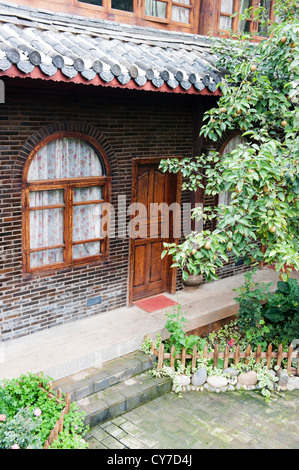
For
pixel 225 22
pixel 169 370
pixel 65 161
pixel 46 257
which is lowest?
pixel 169 370

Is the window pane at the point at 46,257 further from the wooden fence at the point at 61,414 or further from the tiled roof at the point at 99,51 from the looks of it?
the tiled roof at the point at 99,51

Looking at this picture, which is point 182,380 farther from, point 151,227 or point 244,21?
point 244,21

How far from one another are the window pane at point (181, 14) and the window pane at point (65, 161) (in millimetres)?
2834

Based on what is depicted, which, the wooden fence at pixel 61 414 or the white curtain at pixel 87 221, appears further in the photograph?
the white curtain at pixel 87 221

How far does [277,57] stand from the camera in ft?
19.2

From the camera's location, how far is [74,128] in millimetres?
6238

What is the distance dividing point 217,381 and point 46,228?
308 centimetres

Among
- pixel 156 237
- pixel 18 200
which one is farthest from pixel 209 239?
pixel 156 237

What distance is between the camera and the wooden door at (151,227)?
742 cm

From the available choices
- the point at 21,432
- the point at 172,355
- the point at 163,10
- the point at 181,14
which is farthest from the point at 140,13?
the point at 21,432

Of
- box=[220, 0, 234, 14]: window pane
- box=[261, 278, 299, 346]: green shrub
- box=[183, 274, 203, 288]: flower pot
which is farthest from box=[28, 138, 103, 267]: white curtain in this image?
box=[220, 0, 234, 14]: window pane

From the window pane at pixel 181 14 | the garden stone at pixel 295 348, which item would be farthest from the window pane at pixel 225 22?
the garden stone at pixel 295 348
